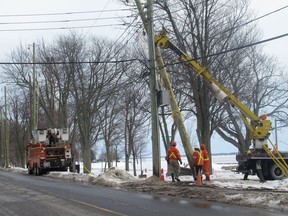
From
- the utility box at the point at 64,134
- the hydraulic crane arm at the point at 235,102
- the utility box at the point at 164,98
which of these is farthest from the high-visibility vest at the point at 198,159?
the utility box at the point at 64,134

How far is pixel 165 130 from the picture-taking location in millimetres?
37812

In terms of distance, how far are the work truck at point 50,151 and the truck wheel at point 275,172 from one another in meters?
15.6

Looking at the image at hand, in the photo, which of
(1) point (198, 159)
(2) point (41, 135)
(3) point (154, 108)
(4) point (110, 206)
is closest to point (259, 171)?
(1) point (198, 159)

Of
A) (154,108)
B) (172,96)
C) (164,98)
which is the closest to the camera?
(164,98)

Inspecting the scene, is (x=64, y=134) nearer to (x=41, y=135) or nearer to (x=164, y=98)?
(x=41, y=135)

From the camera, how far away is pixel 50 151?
3077 cm

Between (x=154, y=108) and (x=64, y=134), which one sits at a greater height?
(x=154, y=108)

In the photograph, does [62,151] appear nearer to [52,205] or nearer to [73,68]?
[73,68]

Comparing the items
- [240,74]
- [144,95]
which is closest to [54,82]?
[144,95]

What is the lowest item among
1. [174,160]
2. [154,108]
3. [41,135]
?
[174,160]

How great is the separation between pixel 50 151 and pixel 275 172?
16717 millimetres

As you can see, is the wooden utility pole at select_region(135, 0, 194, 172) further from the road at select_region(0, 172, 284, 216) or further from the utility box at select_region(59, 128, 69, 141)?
the utility box at select_region(59, 128, 69, 141)

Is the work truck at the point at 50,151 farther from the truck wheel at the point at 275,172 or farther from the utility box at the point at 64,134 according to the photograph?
the truck wheel at the point at 275,172

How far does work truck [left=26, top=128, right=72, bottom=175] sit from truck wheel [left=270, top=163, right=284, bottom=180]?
15562 mm
